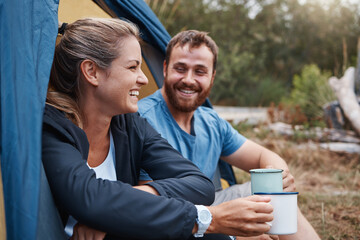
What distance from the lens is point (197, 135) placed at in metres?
2.33

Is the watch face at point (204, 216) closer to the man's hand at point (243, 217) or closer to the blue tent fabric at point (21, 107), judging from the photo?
the man's hand at point (243, 217)

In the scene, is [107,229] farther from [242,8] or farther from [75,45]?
[242,8]

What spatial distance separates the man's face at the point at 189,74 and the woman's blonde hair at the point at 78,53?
2.81ft

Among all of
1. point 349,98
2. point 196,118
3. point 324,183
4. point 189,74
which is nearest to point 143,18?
point 189,74

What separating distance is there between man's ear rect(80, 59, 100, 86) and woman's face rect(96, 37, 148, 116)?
20 mm

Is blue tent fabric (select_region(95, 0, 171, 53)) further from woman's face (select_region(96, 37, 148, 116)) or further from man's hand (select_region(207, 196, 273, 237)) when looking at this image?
man's hand (select_region(207, 196, 273, 237))

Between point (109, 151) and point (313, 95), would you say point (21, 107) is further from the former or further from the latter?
point (313, 95)

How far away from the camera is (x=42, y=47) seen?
135cm

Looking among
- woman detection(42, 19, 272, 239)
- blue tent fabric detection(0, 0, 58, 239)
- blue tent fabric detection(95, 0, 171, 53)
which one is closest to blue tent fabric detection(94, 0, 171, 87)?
blue tent fabric detection(95, 0, 171, 53)

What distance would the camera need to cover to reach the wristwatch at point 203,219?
127 cm

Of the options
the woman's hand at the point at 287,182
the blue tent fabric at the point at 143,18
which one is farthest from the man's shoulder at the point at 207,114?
the woman's hand at the point at 287,182

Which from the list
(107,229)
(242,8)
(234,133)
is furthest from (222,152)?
(242,8)

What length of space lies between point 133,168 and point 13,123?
66 centimetres

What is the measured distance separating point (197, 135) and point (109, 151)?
2.69ft
